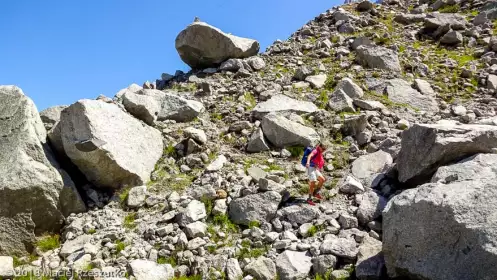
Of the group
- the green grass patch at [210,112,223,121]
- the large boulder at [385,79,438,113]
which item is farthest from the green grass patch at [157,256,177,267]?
the large boulder at [385,79,438,113]

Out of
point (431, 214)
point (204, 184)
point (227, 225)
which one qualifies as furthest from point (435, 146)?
point (204, 184)

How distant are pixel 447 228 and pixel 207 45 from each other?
54.5 ft

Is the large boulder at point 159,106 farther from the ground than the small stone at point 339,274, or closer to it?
farther from the ground

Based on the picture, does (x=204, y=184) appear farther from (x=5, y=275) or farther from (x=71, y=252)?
(x=5, y=275)

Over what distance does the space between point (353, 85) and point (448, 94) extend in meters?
4.64

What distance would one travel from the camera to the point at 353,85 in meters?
17.2

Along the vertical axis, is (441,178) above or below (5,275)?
above

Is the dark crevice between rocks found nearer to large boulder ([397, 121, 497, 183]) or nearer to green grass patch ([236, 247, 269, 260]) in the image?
green grass patch ([236, 247, 269, 260])

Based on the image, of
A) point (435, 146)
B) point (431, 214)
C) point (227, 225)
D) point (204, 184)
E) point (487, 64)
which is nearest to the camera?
point (431, 214)

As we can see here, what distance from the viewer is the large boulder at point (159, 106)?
14.6 m

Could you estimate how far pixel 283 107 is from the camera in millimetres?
16250

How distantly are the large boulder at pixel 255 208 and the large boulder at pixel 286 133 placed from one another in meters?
3.57

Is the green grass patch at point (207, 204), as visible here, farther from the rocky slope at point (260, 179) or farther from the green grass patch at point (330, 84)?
the green grass patch at point (330, 84)

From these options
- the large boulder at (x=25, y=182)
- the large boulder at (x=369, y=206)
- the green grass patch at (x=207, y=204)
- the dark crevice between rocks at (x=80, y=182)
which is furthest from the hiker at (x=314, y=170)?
the large boulder at (x=25, y=182)
